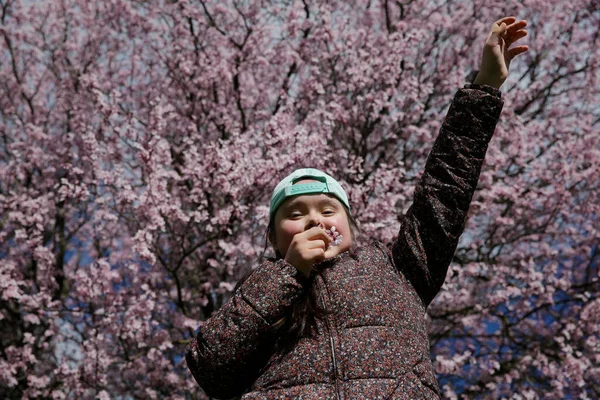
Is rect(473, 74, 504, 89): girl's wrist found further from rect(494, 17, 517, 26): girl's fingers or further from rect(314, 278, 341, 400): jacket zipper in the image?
rect(314, 278, 341, 400): jacket zipper

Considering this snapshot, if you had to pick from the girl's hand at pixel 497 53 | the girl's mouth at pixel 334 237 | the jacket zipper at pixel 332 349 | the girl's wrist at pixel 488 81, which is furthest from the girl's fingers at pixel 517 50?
the jacket zipper at pixel 332 349

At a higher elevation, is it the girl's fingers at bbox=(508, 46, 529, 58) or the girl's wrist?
the girl's fingers at bbox=(508, 46, 529, 58)

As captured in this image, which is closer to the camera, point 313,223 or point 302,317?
point 302,317

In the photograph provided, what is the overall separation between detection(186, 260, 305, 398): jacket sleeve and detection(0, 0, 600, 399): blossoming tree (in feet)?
13.2

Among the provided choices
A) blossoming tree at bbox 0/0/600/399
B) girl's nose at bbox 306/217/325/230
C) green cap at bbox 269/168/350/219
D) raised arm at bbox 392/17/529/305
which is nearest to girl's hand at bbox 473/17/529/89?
raised arm at bbox 392/17/529/305

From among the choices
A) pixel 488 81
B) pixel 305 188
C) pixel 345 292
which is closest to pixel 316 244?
pixel 345 292

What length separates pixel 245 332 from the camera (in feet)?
A: 5.92

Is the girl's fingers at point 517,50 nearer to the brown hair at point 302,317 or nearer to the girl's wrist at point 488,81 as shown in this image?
the girl's wrist at point 488,81

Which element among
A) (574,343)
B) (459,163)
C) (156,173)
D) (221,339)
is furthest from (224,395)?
(574,343)

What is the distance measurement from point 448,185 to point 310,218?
492mm

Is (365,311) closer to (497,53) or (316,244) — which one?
(316,244)

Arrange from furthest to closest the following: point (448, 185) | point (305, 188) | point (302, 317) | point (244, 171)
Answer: point (244, 171) < point (305, 188) < point (448, 185) < point (302, 317)

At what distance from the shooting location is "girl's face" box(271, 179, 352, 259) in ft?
6.81

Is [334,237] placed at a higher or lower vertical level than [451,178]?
lower
